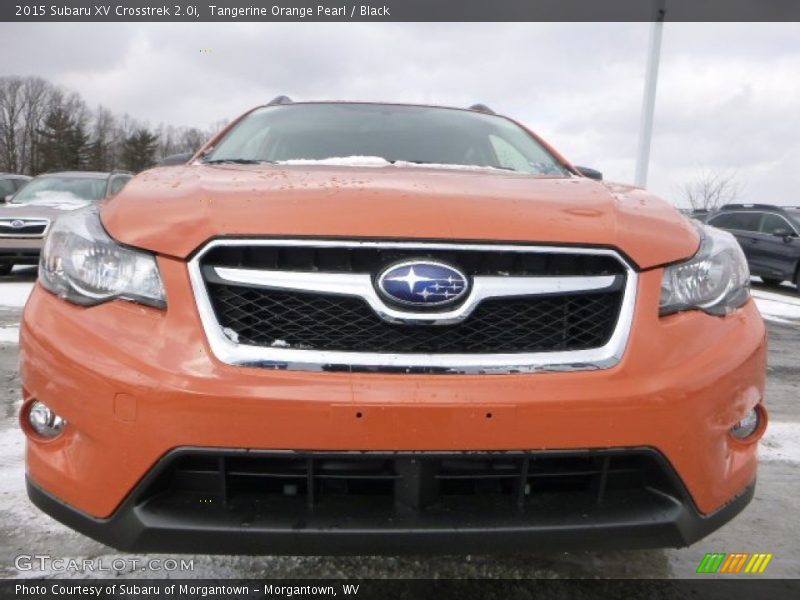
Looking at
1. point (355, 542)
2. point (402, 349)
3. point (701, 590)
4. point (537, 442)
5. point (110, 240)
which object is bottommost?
point (701, 590)

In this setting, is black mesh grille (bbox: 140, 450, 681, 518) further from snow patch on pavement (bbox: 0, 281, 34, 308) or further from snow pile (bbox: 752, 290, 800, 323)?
snow pile (bbox: 752, 290, 800, 323)

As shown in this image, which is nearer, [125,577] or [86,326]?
[86,326]

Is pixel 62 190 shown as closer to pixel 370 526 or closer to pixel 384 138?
pixel 384 138

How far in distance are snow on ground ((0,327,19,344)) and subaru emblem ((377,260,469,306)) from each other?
4.60 metres

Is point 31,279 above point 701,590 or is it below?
below

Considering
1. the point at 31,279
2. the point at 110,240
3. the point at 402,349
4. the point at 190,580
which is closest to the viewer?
the point at 402,349

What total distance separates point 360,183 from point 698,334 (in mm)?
959

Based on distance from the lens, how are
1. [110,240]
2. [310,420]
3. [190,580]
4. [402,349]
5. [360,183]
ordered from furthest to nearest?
[190,580]
[360,183]
[110,240]
[402,349]
[310,420]

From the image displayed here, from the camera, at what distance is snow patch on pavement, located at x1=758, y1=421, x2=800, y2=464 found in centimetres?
304

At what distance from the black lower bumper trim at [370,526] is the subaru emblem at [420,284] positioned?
487 mm

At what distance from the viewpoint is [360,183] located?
1.78m

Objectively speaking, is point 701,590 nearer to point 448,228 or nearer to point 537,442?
point 537,442

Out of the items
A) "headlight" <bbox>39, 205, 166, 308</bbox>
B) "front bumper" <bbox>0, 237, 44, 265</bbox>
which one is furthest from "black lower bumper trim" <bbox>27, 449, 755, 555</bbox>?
"front bumper" <bbox>0, 237, 44, 265</bbox>

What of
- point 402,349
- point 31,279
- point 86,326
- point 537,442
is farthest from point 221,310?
point 31,279
